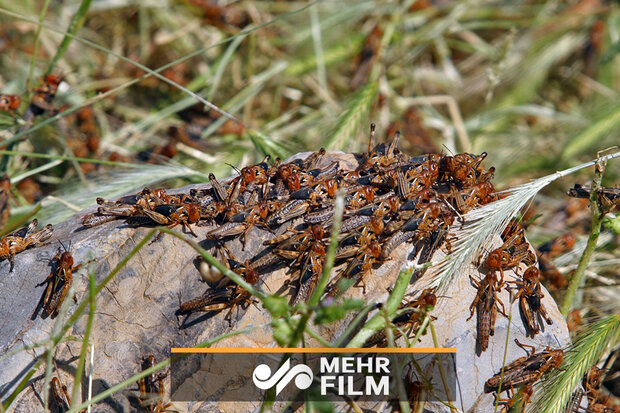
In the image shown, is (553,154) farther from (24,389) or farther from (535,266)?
(24,389)

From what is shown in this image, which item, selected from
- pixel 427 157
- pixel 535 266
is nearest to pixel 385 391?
pixel 535 266

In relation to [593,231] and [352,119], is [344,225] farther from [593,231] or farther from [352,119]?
[352,119]

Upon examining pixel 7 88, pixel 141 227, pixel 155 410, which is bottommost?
pixel 155 410

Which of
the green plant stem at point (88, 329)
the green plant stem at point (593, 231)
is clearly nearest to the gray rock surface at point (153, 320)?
the green plant stem at point (88, 329)

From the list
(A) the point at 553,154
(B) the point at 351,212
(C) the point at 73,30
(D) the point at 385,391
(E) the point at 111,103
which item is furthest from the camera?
(E) the point at 111,103

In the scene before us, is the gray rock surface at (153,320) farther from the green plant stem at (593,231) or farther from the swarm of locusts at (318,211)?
the green plant stem at (593,231)
